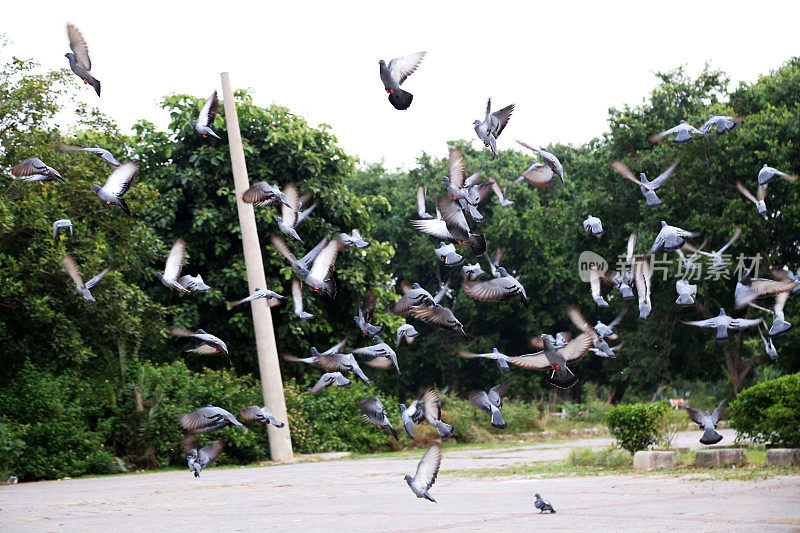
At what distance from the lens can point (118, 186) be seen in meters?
5.88

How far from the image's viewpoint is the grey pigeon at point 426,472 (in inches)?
233

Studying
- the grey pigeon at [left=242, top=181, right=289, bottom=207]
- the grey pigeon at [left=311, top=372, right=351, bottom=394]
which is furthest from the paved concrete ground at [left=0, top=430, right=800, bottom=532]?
the grey pigeon at [left=242, top=181, right=289, bottom=207]

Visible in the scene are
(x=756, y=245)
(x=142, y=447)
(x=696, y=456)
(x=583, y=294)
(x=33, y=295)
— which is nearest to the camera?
(x=696, y=456)

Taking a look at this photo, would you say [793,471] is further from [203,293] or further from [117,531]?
[203,293]

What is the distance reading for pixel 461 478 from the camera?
37.4 feet

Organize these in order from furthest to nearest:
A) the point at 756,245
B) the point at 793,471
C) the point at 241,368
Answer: the point at 756,245 → the point at 241,368 → the point at 793,471

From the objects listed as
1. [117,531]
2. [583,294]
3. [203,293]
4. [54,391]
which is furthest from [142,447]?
[583,294]

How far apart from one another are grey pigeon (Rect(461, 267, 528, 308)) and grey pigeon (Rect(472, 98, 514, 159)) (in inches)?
34.8

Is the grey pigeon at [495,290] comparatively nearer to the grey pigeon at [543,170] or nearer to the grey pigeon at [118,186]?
the grey pigeon at [543,170]

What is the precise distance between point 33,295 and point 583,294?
67.7 ft

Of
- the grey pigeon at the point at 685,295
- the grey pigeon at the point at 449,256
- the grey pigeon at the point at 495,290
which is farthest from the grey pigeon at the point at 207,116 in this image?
the grey pigeon at the point at 685,295

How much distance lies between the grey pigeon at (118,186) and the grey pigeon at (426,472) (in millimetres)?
2514

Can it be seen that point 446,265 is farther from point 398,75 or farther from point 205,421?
point 205,421

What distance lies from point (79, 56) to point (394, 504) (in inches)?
192
